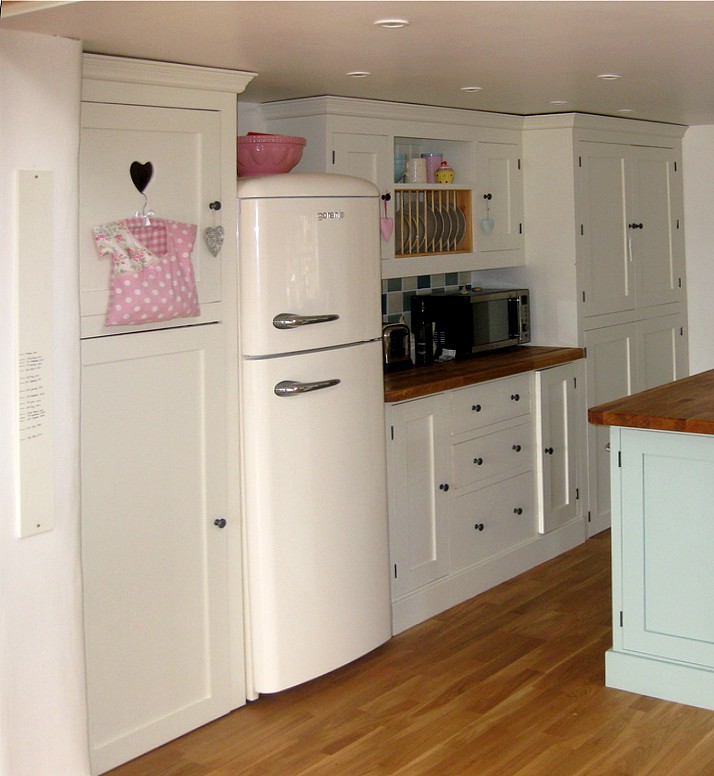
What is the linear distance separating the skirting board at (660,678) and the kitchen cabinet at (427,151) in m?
1.79

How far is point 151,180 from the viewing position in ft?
10.1

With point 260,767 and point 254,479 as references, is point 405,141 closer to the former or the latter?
point 254,479

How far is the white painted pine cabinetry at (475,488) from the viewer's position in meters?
4.15

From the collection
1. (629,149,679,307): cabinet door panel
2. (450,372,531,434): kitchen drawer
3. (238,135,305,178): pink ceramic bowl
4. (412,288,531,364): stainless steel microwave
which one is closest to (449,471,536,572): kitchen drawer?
(450,372,531,434): kitchen drawer

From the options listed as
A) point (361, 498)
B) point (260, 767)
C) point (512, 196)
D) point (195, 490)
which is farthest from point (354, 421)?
point (512, 196)

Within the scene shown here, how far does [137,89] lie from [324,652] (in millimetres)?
1920

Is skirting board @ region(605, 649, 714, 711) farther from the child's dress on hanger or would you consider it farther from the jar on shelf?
the jar on shelf

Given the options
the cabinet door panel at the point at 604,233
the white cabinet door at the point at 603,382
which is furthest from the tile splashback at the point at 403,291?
the white cabinet door at the point at 603,382

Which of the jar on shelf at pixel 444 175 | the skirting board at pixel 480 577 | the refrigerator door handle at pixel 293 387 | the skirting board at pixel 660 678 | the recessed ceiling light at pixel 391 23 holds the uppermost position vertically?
the recessed ceiling light at pixel 391 23

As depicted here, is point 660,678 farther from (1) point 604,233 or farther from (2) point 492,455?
(1) point 604,233

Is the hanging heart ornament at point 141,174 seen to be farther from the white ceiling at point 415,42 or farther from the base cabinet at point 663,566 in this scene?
the base cabinet at point 663,566

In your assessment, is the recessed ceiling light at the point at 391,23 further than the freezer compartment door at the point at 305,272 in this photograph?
No

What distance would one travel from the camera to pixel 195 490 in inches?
130

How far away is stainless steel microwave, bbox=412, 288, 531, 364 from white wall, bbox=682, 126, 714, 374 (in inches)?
64.3
